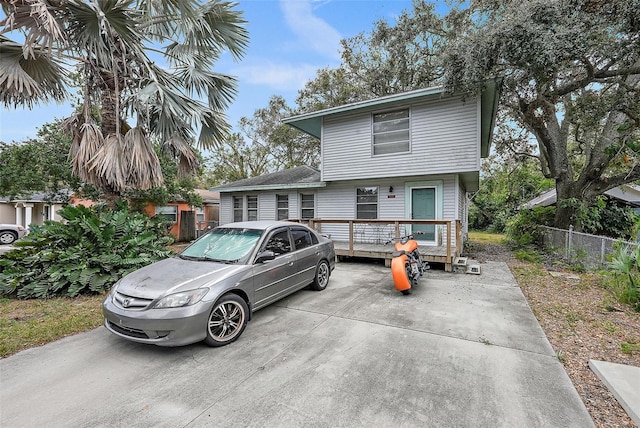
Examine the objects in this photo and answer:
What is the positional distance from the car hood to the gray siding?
6782mm

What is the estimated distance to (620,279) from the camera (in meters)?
5.06

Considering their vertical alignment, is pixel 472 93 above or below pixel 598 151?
above

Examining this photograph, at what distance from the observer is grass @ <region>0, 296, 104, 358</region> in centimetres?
355

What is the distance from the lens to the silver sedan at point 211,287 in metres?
2.99

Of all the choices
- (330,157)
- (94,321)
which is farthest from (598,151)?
(94,321)

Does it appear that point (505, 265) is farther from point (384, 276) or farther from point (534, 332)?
point (534, 332)

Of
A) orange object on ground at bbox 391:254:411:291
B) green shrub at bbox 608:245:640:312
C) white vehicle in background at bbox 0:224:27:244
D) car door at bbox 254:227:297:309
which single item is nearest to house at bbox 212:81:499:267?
orange object on ground at bbox 391:254:411:291

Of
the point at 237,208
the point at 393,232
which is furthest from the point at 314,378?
the point at 237,208

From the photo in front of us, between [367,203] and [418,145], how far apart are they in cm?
270

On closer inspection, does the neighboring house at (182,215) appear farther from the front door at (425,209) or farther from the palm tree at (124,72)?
the front door at (425,209)

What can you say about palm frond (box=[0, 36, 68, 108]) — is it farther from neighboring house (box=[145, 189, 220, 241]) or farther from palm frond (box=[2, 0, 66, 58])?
neighboring house (box=[145, 189, 220, 241])

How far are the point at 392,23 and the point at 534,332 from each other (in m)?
16.5

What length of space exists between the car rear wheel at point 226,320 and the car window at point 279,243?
983mm

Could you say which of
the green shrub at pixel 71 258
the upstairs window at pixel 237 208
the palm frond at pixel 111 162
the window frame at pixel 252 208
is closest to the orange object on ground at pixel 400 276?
the green shrub at pixel 71 258
